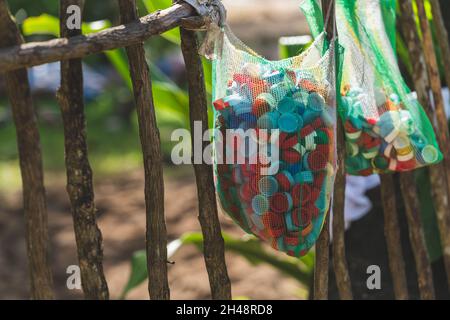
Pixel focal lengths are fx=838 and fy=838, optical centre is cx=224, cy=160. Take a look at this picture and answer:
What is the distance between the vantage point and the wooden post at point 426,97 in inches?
69.7

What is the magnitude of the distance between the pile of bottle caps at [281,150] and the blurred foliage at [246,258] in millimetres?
702

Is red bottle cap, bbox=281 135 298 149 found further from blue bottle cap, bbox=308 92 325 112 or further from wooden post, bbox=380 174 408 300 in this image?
wooden post, bbox=380 174 408 300

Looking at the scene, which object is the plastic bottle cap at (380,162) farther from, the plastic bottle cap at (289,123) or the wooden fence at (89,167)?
the plastic bottle cap at (289,123)

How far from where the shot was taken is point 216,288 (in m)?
1.57

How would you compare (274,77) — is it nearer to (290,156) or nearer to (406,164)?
(290,156)

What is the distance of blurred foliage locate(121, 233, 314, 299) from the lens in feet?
6.90

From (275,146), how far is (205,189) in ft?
0.68

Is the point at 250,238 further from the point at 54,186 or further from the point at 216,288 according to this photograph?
the point at 54,186

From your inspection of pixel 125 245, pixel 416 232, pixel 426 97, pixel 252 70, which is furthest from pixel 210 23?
pixel 125 245

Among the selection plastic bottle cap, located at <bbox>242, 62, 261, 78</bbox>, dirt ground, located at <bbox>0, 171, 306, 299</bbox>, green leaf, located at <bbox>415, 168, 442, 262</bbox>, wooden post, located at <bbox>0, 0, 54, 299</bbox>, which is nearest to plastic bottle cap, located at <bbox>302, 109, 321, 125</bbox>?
plastic bottle cap, located at <bbox>242, 62, 261, 78</bbox>

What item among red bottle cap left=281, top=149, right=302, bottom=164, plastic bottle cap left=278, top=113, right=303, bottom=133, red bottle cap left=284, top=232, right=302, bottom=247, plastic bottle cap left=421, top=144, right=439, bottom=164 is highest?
plastic bottle cap left=278, top=113, right=303, bottom=133

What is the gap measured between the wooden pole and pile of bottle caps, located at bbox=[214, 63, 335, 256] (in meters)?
0.15

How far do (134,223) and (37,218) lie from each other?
71.7 inches

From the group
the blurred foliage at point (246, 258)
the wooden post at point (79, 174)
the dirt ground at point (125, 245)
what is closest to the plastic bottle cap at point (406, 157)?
the wooden post at point (79, 174)
